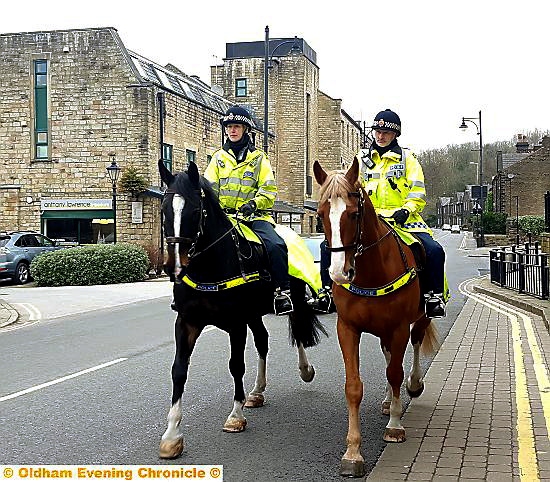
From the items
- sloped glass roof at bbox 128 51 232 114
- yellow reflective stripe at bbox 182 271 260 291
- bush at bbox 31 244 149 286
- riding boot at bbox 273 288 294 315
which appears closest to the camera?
yellow reflective stripe at bbox 182 271 260 291

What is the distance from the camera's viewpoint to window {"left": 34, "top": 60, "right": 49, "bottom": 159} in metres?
34.6

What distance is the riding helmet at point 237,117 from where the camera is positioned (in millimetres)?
7289

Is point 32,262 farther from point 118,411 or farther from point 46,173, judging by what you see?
point 118,411

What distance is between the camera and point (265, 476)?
534 cm

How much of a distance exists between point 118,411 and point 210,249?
2.15 metres

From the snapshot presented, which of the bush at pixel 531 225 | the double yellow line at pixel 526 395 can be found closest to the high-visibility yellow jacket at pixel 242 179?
the double yellow line at pixel 526 395

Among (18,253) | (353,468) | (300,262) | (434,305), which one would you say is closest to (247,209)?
(300,262)

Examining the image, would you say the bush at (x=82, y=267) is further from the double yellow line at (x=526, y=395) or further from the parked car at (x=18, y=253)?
the double yellow line at (x=526, y=395)

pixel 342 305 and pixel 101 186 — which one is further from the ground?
pixel 101 186

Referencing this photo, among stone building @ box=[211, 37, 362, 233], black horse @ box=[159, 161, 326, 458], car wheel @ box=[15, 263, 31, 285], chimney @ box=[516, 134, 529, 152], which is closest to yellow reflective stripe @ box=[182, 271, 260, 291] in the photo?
black horse @ box=[159, 161, 326, 458]

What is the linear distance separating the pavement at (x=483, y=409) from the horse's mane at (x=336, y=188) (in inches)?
77.1

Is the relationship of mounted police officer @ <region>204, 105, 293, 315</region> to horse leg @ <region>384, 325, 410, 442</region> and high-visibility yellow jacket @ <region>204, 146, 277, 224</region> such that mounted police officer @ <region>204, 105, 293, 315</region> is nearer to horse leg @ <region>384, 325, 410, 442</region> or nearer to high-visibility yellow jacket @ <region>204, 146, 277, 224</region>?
high-visibility yellow jacket @ <region>204, 146, 277, 224</region>

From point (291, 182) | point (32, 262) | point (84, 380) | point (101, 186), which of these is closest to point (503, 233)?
point (291, 182)

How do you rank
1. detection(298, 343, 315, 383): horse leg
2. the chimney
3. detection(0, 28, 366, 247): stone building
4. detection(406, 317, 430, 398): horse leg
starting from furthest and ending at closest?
the chimney, detection(0, 28, 366, 247): stone building, detection(298, 343, 315, 383): horse leg, detection(406, 317, 430, 398): horse leg
